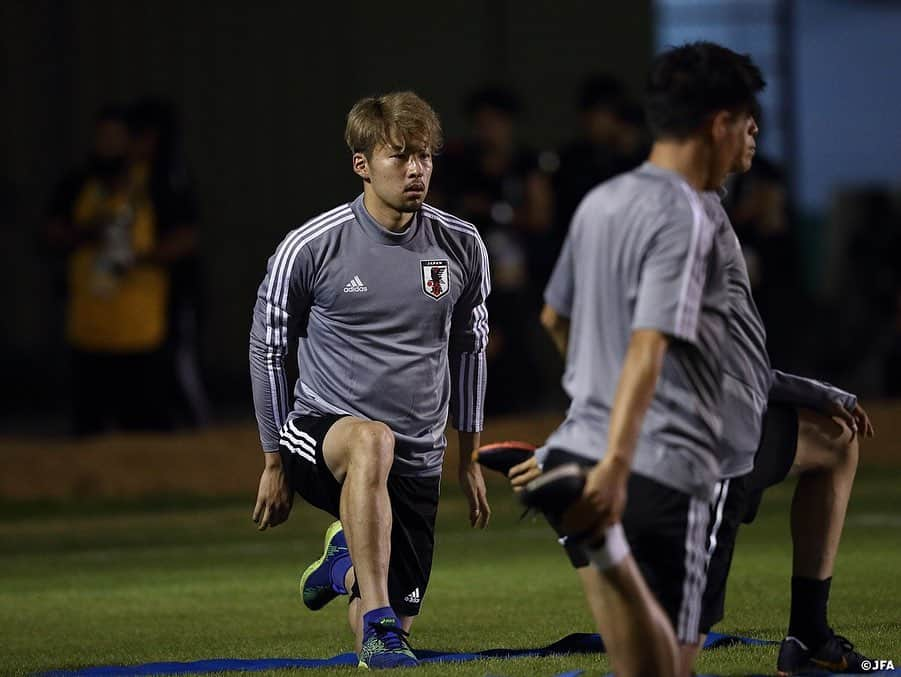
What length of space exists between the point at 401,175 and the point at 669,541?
7.11ft

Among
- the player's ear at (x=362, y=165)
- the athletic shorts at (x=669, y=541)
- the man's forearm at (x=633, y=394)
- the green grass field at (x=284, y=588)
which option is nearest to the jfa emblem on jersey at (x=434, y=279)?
the player's ear at (x=362, y=165)

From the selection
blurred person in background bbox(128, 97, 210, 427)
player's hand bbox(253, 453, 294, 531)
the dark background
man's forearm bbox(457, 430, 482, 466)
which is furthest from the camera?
the dark background

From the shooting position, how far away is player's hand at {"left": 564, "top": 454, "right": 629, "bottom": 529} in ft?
13.5

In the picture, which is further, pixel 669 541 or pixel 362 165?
pixel 362 165

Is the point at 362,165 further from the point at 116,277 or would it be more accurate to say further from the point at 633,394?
the point at 116,277

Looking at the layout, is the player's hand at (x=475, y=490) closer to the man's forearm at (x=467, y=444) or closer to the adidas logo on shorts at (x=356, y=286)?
the man's forearm at (x=467, y=444)

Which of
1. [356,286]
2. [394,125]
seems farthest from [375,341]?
[394,125]

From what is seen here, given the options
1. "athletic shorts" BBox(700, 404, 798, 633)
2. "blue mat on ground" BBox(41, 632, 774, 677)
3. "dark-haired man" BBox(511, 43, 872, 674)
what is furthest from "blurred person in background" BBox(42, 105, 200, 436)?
"athletic shorts" BBox(700, 404, 798, 633)

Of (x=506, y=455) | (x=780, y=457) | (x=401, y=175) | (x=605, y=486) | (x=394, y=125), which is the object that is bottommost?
(x=780, y=457)

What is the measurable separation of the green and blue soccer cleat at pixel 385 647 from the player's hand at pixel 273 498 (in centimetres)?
51

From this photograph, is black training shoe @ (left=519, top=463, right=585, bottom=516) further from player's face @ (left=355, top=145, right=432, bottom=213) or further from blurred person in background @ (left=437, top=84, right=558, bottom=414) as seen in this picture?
blurred person in background @ (left=437, top=84, right=558, bottom=414)

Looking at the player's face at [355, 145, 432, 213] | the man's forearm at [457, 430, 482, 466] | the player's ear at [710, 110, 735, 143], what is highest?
the player's ear at [710, 110, 735, 143]

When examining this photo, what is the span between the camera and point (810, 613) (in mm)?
5516

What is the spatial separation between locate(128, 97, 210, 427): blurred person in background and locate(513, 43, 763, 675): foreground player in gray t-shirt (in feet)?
25.1
